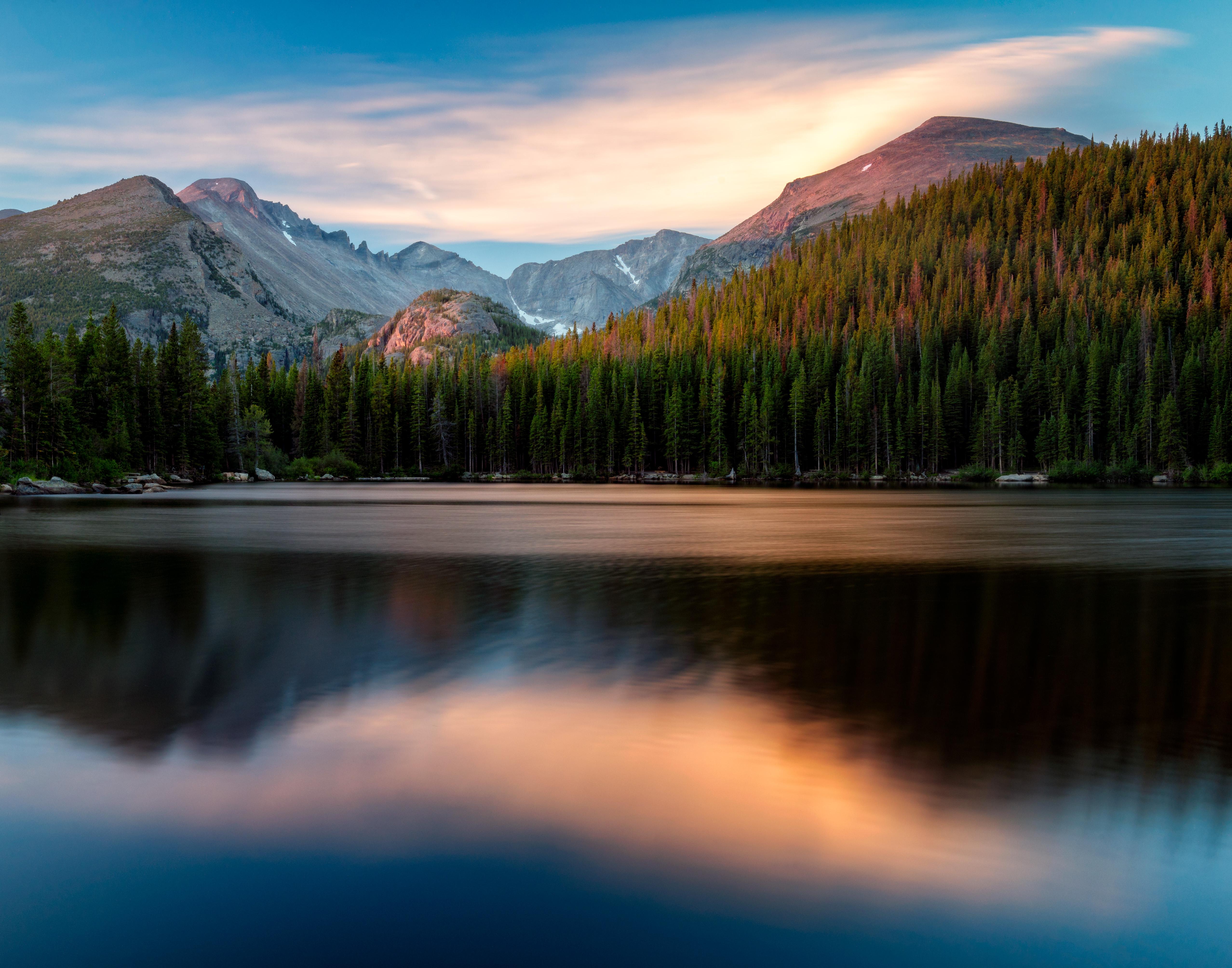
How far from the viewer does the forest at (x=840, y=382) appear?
105 meters

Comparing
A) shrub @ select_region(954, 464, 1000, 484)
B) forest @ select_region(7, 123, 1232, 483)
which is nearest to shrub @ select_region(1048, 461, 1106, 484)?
forest @ select_region(7, 123, 1232, 483)

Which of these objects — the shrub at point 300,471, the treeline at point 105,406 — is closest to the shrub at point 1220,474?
the treeline at point 105,406

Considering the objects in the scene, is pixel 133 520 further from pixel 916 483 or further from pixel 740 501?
pixel 916 483

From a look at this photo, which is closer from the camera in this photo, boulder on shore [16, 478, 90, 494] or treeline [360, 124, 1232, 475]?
boulder on shore [16, 478, 90, 494]

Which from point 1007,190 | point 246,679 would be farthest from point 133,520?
point 1007,190

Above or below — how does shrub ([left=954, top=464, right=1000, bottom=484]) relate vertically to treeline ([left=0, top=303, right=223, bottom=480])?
below

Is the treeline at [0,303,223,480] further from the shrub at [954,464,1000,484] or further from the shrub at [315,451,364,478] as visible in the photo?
the shrub at [954,464,1000,484]

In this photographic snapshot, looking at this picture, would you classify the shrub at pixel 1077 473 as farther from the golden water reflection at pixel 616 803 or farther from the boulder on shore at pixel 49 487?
the boulder on shore at pixel 49 487

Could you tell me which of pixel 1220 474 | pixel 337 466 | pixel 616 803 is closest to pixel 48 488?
pixel 337 466

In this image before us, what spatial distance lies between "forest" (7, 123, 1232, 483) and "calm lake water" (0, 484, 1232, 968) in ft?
261

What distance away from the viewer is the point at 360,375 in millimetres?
147250

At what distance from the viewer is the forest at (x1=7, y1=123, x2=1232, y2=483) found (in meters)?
105

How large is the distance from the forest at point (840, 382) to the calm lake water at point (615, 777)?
7964 centimetres

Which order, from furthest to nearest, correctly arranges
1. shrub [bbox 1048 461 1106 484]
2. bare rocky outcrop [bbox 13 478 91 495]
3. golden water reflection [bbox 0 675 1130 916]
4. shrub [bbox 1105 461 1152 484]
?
shrub [bbox 1048 461 1106 484]
shrub [bbox 1105 461 1152 484]
bare rocky outcrop [bbox 13 478 91 495]
golden water reflection [bbox 0 675 1130 916]
